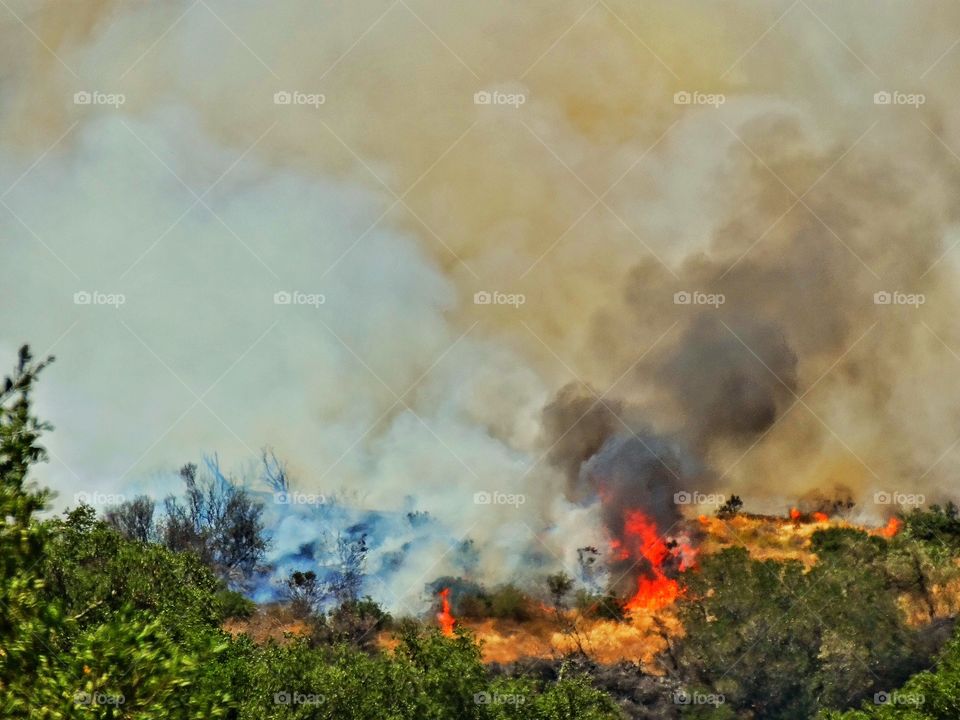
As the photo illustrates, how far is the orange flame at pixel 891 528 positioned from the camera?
64.5m

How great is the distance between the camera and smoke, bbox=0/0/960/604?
2704 inches

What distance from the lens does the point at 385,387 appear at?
7144 centimetres

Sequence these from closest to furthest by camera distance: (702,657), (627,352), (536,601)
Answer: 1. (702,657)
2. (536,601)
3. (627,352)

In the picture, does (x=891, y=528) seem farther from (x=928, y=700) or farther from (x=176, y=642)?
(x=176, y=642)

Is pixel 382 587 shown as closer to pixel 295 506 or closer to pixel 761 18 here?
pixel 295 506

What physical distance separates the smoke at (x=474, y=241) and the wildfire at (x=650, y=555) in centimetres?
384

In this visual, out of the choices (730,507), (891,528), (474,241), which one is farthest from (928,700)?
(474,241)

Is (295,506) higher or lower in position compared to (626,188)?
lower

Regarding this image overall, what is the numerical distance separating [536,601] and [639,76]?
33.3 meters

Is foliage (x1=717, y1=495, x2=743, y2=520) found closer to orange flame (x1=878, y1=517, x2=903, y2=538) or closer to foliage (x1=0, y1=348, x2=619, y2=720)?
orange flame (x1=878, y1=517, x2=903, y2=538)

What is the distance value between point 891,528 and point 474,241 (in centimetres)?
2995

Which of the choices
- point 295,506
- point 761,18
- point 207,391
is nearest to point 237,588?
point 295,506

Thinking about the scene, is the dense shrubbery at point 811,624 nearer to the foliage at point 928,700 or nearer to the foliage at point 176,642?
the foliage at point 176,642

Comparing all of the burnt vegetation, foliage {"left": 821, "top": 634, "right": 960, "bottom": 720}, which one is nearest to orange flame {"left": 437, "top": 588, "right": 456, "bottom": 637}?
the burnt vegetation
